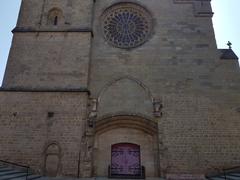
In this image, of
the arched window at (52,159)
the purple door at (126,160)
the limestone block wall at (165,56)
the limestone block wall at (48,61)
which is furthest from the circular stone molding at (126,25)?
the arched window at (52,159)

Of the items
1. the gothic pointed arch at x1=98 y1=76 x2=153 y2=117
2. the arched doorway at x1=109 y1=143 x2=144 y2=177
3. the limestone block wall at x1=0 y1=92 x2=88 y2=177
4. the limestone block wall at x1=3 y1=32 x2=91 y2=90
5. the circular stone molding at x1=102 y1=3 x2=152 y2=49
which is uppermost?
the circular stone molding at x1=102 y1=3 x2=152 y2=49

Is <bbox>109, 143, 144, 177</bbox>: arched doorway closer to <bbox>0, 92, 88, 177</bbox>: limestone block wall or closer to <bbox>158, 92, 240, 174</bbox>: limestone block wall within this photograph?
<bbox>158, 92, 240, 174</bbox>: limestone block wall

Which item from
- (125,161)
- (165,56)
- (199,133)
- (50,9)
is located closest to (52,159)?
(125,161)

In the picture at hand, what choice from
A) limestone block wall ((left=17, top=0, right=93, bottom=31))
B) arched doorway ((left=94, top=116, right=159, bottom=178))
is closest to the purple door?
arched doorway ((left=94, top=116, right=159, bottom=178))

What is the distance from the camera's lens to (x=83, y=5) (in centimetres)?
1046

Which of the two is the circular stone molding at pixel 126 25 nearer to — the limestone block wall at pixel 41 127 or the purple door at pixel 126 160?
the limestone block wall at pixel 41 127

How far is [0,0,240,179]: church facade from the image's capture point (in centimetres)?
781

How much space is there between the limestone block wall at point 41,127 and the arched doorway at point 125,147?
1005 mm

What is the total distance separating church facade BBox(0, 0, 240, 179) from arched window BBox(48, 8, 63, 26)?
0.05 metres

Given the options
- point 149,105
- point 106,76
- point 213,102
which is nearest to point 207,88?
point 213,102

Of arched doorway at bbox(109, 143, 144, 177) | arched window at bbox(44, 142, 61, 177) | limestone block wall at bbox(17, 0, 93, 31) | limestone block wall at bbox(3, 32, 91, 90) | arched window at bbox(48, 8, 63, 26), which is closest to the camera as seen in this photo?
arched window at bbox(44, 142, 61, 177)

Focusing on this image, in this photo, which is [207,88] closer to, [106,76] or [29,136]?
[106,76]

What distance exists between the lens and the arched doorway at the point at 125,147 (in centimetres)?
812

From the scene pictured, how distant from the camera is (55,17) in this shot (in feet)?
34.8
